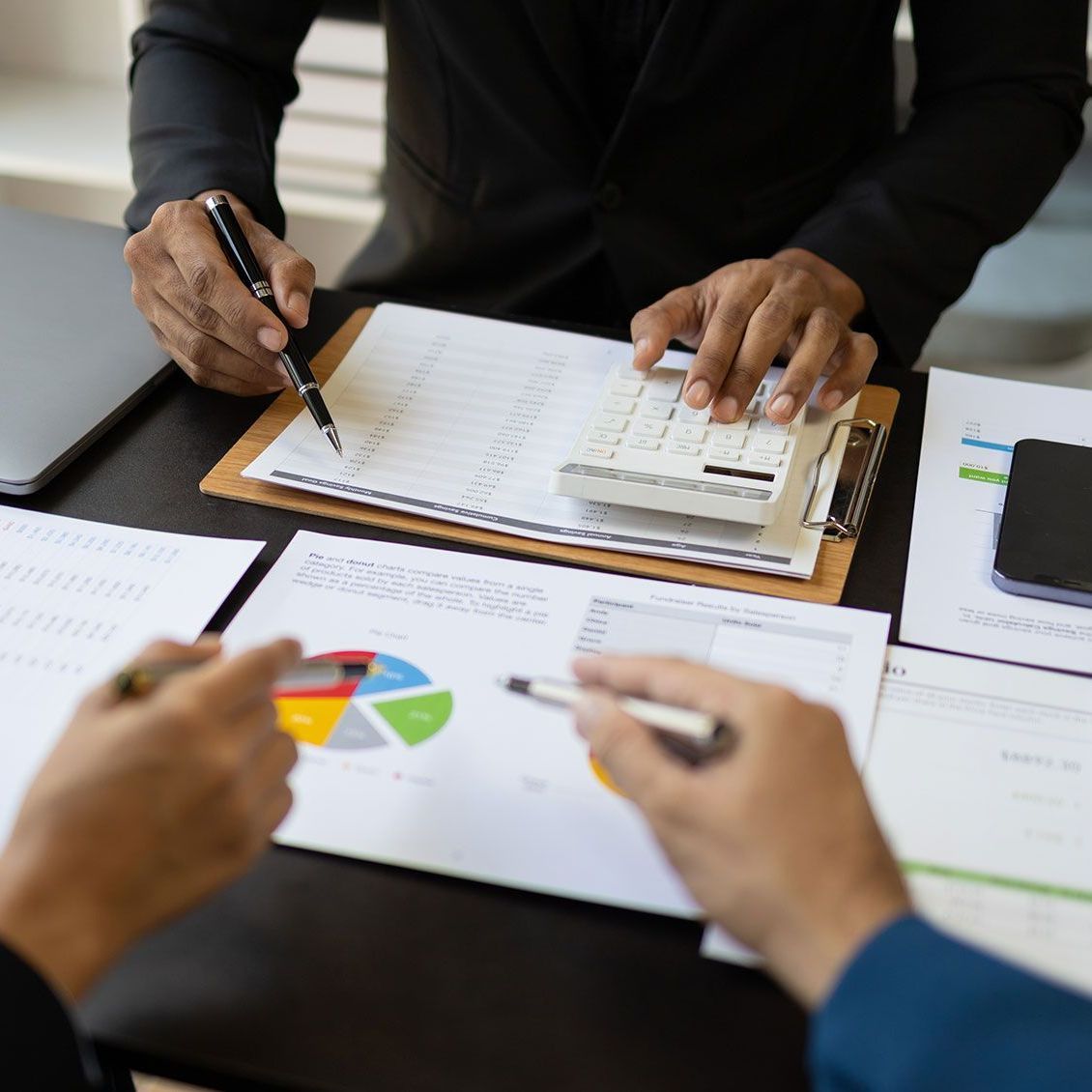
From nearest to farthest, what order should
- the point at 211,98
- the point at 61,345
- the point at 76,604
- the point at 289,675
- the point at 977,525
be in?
the point at 289,675, the point at 76,604, the point at 977,525, the point at 61,345, the point at 211,98

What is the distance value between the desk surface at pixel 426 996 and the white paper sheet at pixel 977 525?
0.91 feet

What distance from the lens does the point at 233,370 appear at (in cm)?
87

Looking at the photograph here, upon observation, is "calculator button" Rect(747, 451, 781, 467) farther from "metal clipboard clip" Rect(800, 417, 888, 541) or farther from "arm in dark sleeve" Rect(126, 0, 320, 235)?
"arm in dark sleeve" Rect(126, 0, 320, 235)

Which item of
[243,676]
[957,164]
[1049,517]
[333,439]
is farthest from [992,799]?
[957,164]

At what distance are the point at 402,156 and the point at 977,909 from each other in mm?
1030

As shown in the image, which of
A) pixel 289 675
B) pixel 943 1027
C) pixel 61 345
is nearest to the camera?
pixel 943 1027

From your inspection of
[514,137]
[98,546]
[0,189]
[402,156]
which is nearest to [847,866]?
[98,546]

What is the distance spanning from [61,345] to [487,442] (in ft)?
1.16

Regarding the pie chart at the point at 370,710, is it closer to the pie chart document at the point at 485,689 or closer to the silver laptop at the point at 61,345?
the pie chart document at the point at 485,689

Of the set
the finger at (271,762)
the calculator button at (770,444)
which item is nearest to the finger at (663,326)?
the calculator button at (770,444)

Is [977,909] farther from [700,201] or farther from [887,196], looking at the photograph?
[700,201]

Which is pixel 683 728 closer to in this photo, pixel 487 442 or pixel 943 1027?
pixel 943 1027

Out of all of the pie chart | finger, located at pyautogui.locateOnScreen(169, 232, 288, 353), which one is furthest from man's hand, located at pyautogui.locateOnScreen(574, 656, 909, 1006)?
finger, located at pyautogui.locateOnScreen(169, 232, 288, 353)

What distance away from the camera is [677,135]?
1.12 m
